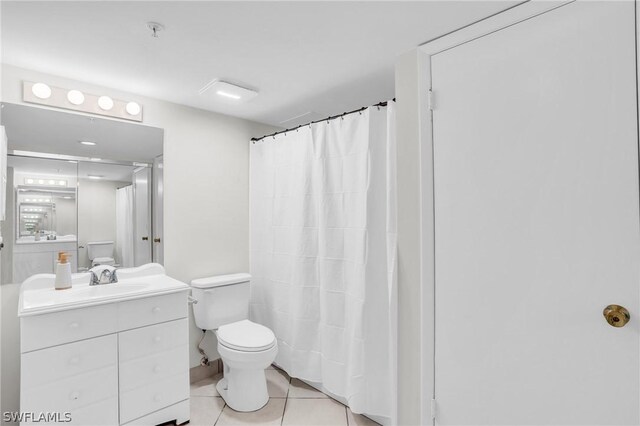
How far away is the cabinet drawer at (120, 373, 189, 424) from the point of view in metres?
1.81

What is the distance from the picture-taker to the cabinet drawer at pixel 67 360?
5.11 feet

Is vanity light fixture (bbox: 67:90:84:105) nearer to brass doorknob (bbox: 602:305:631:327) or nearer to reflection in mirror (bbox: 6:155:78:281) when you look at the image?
reflection in mirror (bbox: 6:155:78:281)

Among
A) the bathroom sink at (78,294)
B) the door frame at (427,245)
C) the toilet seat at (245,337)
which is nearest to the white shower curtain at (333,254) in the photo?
the door frame at (427,245)

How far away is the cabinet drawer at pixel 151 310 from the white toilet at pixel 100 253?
62cm

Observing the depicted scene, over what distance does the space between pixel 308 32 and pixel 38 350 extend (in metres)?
2.13

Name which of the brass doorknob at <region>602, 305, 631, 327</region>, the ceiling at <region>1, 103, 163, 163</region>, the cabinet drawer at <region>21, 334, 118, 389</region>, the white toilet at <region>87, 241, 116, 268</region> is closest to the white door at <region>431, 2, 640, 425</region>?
the brass doorknob at <region>602, 305, 631, 327</region>

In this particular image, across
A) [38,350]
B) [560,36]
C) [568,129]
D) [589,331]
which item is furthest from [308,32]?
[38,350]

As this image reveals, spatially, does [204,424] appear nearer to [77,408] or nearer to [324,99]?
[77,408]

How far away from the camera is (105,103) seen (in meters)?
2.21

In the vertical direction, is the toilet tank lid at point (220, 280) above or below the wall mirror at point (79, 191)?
below

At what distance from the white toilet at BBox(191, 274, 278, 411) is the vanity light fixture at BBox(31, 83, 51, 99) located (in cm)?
160

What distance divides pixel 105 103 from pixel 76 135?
0.30 metres

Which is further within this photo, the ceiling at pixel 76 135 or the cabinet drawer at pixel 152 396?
the ceiling at pixel 76 135

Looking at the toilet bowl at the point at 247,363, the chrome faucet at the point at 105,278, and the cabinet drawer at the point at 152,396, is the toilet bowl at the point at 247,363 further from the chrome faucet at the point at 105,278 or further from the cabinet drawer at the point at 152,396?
the chrome faucet at the point at 105,278
